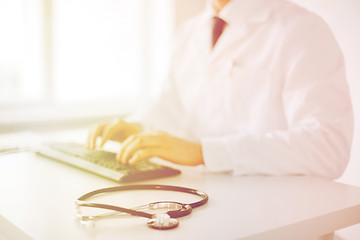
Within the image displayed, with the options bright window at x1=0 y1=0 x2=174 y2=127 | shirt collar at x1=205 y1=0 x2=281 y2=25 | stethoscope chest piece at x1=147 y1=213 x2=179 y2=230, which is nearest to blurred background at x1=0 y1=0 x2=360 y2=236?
bright window at x1=0 y1=0 x2=174 y2=127

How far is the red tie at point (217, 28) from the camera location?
153cm

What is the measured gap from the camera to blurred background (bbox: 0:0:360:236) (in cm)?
183

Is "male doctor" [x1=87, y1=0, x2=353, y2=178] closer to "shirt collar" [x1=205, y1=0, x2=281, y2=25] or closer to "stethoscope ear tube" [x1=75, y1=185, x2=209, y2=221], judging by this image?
"shirt collar" [x1=205, y1=0, x2=281, y2=25]

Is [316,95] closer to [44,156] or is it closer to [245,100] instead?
[245,100]

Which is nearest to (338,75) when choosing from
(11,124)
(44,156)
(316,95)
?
(316,95)

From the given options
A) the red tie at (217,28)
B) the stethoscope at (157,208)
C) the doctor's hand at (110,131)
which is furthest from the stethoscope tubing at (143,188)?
the red tie at (217,28)

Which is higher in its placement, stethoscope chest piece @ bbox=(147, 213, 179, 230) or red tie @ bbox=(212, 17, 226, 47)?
red tie @ bbox=(212, 17, 226, 47)

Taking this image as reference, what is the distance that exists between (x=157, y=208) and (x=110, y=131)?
1.72 ft

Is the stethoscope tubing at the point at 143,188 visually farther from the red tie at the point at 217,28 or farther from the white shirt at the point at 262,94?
the red tie at the point at 217,28

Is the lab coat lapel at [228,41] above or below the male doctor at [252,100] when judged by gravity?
above

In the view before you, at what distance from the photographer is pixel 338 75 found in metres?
1.15

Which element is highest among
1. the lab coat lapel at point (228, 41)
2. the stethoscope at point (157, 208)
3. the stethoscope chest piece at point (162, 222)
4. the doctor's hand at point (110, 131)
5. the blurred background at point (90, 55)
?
the blurred background at point (90, 55)

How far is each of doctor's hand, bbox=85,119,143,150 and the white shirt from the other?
0.81ft

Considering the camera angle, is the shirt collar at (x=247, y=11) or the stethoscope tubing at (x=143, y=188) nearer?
the stethoscope tubing at (x=143, y=188)
